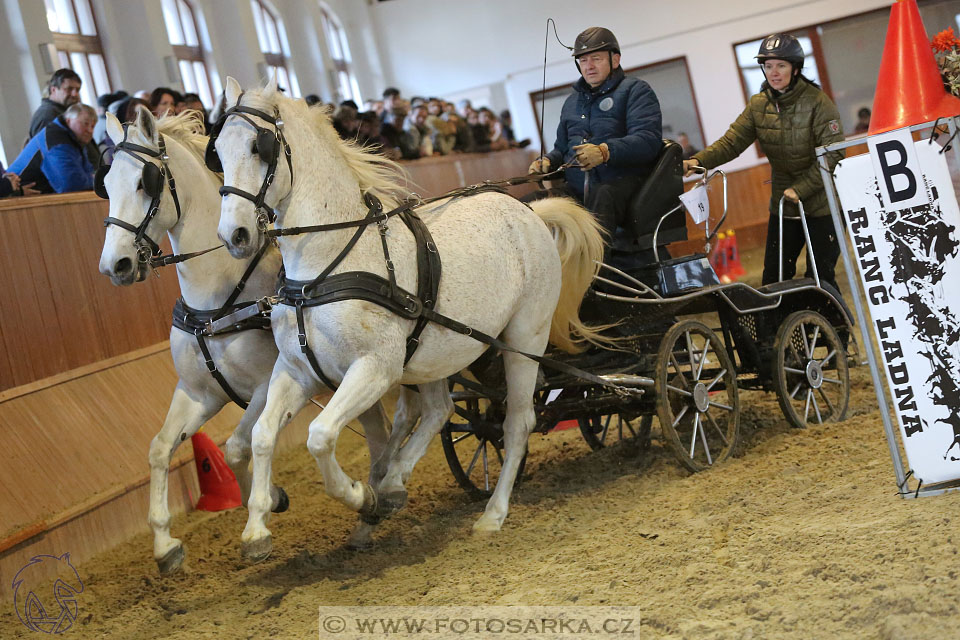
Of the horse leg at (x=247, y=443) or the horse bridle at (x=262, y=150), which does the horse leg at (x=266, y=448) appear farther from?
the horse bridle at (x=262, y=150)

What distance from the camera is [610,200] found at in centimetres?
541

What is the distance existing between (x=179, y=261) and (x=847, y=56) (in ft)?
58.8

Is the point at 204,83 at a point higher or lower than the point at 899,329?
higher

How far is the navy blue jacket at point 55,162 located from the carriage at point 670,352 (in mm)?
3657

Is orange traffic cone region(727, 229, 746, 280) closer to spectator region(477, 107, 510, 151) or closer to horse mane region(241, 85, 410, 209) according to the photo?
spectator region(477, 107, 510, 151)

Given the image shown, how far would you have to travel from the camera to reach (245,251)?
3.73 meters

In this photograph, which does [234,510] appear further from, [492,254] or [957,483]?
[957,483]

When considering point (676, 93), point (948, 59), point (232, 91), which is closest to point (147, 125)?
point (232, 91)

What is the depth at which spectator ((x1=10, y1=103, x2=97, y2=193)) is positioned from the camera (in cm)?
727

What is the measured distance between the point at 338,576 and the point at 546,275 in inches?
68.0

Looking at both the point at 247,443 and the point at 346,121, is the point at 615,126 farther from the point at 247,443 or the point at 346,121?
the point at 346,121

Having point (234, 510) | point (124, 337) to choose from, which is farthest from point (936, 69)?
point (124, 337)

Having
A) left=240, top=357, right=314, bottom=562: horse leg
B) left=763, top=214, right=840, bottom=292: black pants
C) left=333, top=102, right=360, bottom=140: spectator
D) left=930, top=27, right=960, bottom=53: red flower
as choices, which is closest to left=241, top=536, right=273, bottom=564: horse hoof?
left=240, top=357, right=314, bottom=562: horse leg

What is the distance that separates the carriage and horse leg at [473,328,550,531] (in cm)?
16
